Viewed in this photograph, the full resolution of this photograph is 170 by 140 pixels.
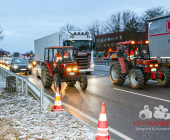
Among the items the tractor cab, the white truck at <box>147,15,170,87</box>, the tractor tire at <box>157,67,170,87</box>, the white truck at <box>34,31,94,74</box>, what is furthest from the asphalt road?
the white truck at <box>34,31,94,74</box>

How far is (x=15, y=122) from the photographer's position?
606 cm

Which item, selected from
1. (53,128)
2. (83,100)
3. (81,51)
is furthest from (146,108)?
(81,51)

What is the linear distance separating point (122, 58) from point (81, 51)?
7.75m

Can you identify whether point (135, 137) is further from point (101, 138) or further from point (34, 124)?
point (34, 124)

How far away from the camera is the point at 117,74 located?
13.3 m

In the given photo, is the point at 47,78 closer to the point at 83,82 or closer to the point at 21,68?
the point at 83,82

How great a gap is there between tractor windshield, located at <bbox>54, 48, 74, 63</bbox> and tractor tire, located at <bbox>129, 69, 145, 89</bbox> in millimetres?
3056

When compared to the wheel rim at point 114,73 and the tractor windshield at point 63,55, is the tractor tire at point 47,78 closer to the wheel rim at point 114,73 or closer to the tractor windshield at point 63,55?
the tractor windshield at point 63,55

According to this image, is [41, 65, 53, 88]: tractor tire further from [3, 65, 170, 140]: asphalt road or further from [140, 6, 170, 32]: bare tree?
[140, 6, 170, 32]: bare tree

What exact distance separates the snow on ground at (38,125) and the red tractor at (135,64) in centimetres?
568

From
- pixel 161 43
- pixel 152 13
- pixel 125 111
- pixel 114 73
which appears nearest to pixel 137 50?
pixel 161 43

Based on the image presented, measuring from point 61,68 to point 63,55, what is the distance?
0.67 m

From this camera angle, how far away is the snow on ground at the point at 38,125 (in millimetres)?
5062

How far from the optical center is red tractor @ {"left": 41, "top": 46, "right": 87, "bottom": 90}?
465 inches
